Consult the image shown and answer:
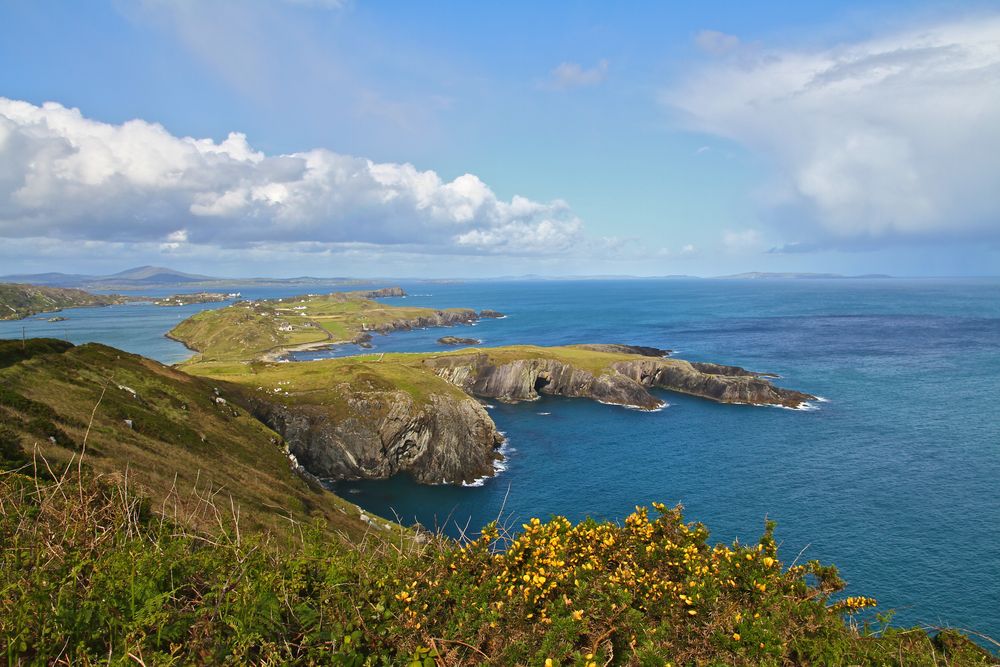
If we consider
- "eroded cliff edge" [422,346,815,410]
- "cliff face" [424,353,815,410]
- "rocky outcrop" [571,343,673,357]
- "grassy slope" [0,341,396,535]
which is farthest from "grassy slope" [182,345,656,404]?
"rocky outcrop" [571,343,673,357]

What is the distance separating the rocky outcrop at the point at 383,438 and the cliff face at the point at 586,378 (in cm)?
3430

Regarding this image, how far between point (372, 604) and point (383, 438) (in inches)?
2498

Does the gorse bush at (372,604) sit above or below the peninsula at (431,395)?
above

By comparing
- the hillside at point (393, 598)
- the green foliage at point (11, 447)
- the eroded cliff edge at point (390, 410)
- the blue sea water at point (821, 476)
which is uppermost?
the hillside at point (393, 598)

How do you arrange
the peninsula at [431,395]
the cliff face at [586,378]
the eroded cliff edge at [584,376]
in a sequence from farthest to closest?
the eroded cliff edge at [584,376] < the cliff face at [586,378] < the peninsula at [431,395]

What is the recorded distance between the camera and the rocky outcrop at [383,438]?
67250mm

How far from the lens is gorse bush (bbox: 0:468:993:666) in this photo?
20.3ft

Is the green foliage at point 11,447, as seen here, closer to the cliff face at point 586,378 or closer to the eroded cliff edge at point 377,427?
the eroded cliff edge at point 377,427

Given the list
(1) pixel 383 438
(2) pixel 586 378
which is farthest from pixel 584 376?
(1) pixel 383 438

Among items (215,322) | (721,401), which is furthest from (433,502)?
(215,322)

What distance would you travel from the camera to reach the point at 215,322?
198875 mm

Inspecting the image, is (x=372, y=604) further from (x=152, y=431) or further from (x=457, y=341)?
(x=457, y=341)

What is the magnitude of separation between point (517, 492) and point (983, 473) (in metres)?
54.8

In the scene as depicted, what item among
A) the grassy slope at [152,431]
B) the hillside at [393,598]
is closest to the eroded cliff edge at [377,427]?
the grassy slope at [152,431]
